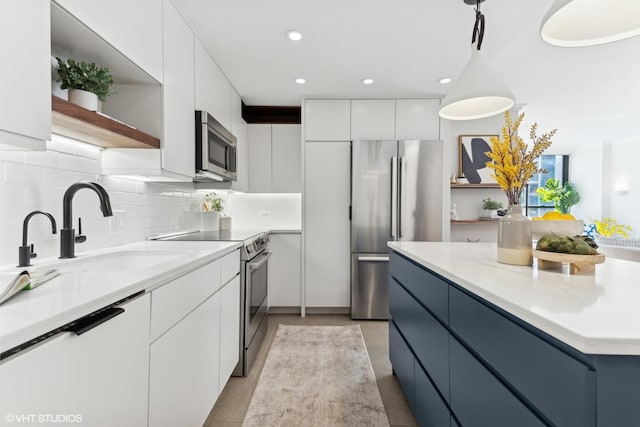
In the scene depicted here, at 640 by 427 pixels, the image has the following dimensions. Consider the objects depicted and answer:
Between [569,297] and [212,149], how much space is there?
7.71 feet

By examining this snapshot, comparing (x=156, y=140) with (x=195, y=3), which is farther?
(x=195, y=3)

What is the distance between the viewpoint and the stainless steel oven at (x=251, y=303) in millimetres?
2363

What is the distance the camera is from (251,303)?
251 centimetres

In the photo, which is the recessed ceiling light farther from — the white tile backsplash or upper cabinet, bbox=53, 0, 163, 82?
the white tile backsplash

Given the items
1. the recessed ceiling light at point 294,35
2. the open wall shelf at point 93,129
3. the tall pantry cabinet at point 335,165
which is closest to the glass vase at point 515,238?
the open wall shelf at point 93,129

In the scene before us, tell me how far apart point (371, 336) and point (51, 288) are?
8.96ft

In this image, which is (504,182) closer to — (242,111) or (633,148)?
(242,111)

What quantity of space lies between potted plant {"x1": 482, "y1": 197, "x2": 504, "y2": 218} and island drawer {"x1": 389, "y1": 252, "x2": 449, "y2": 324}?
7.90ft

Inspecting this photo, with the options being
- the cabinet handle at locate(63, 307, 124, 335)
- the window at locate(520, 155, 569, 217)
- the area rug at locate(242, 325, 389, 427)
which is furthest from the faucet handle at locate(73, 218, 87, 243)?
the window at locate(520, 155, 569, 217)

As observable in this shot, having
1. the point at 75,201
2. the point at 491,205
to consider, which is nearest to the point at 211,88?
the point at 75,201

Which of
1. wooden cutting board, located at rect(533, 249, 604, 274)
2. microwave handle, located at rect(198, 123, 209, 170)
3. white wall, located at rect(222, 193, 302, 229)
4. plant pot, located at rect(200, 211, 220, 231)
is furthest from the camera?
white wall, located at rect(222, 193, 302, 229)

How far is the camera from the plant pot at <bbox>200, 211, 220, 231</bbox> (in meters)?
3.26

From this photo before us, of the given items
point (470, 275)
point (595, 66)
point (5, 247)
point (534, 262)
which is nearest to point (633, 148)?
point (595, 66)

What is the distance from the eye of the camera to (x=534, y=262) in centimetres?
143
